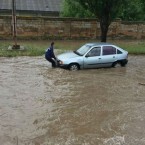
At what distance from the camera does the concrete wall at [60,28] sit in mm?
30438

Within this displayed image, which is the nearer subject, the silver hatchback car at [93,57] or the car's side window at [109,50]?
the silver hatchback car at [93,57]

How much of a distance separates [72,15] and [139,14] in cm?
838

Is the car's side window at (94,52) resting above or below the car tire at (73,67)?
above

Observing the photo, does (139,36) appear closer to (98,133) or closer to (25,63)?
(25,63)

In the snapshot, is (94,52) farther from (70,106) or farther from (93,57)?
(70,106)

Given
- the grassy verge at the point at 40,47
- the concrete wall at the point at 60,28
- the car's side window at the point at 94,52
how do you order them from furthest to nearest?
the concrete wall at the point at 60,28, the grassy verge at the point at 40,47, the car's side window at the point at 94,52

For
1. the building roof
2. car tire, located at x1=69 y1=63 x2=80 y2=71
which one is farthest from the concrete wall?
the building roof

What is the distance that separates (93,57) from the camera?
19.6 meters

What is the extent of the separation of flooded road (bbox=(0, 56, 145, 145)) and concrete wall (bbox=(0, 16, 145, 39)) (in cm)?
1075

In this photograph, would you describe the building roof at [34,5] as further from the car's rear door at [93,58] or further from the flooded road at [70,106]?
the car's rear door at [93,58]

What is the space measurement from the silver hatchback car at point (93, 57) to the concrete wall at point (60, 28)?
11.4 metres

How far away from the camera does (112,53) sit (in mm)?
20203

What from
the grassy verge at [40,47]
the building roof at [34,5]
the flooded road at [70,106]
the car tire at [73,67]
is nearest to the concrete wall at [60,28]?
the grassy verge at [40,47]

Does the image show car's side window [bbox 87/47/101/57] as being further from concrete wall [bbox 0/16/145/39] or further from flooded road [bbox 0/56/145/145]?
concrete wall [bbox 0/16/145/39]
